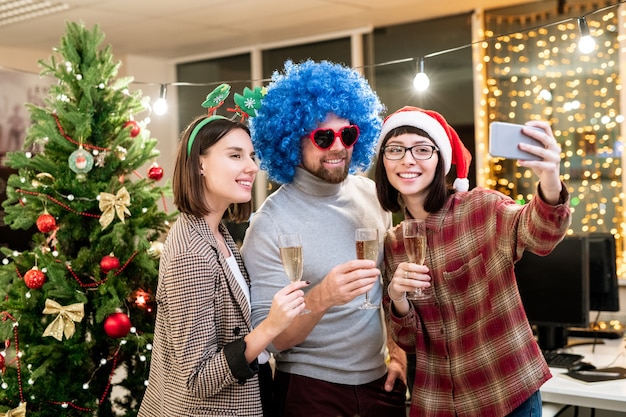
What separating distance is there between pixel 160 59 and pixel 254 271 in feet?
20.2

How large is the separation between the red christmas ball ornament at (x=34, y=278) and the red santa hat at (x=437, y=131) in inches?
55.5

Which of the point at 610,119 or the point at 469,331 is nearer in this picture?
the point at 469,331

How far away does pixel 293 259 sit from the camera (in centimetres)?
184

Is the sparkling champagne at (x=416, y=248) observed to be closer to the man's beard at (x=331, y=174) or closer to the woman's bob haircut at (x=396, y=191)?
the woman's bob haircut at (x=396, y=191)

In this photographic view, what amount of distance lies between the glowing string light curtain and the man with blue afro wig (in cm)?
334

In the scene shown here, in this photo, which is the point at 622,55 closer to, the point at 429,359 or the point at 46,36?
the point at 429,359

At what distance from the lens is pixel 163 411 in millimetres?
2051

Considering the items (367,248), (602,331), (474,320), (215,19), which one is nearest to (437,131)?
(367,248)

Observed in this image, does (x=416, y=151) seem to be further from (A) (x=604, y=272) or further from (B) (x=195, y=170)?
(A) (x=604, y=272)

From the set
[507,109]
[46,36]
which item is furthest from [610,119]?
[46,36]

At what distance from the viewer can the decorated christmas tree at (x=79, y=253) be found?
2.72m

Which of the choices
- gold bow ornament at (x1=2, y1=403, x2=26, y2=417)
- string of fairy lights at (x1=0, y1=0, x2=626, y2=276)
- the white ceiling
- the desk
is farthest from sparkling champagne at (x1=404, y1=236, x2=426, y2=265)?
the white ceiling

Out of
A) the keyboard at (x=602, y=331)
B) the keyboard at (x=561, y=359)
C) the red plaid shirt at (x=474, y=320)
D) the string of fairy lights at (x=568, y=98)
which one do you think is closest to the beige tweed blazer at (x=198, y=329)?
the red plaid shirt at (x=474, y=320)

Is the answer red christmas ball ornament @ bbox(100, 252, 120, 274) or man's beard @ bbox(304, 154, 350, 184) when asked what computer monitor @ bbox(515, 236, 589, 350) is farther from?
red christmas ball ornament @ bbox(100, 252, 120, 274)
